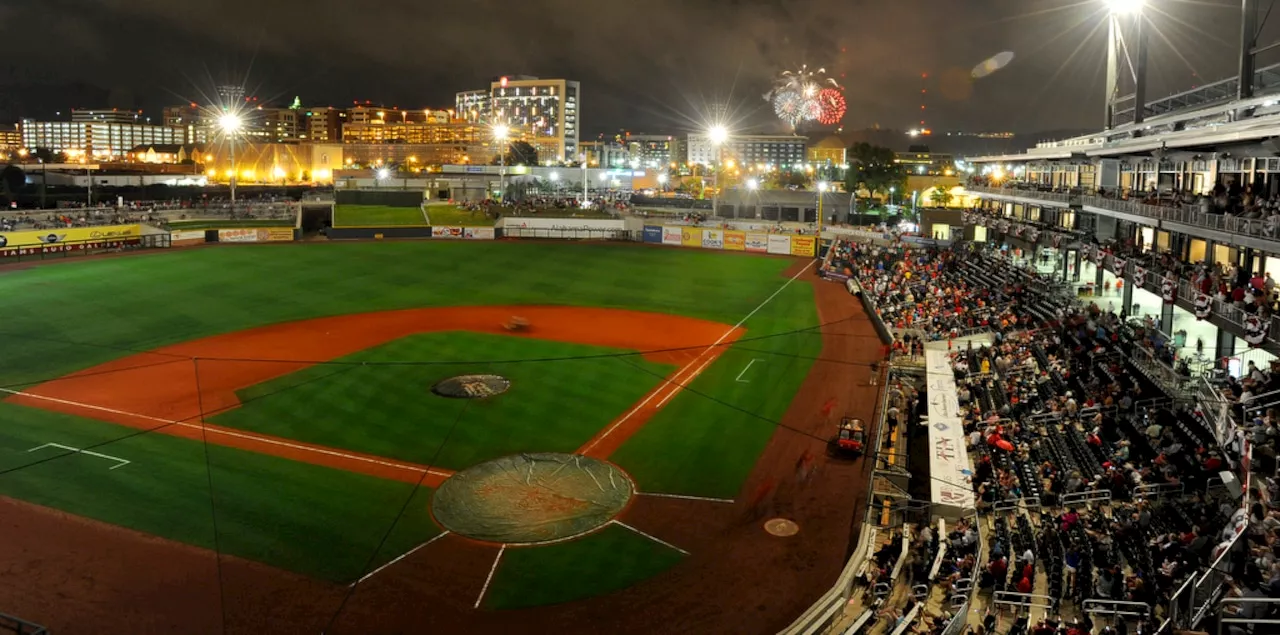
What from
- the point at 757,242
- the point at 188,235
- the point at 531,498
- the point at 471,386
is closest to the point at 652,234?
the point at 757,242

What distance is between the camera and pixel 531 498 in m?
19.4

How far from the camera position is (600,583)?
51.9 ft

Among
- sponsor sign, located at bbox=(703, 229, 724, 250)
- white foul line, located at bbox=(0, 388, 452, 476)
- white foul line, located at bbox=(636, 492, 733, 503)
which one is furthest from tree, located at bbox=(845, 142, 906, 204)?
white foul line, located at bbox=(0, 388, 452, 476)

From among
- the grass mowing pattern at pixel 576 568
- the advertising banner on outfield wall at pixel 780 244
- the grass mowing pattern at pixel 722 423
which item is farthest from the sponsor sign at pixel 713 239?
the grass mowing pattern at pixel 576 568

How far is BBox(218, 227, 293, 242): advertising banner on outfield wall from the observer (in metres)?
65.3

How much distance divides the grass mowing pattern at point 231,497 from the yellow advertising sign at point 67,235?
40.9m

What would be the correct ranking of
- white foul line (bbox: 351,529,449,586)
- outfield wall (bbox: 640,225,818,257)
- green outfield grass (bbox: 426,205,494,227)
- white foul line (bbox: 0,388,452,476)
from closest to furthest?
white foul line (bbox: 351,529,449,586), white foul line (bbox: 0,388,452,476), outfield wall (bbox: 640,225,818,257), green outfield grass (bbox: 426,205,494,227)

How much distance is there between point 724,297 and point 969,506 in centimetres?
3109

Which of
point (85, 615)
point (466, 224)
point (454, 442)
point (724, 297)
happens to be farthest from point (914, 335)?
point (466, 224)

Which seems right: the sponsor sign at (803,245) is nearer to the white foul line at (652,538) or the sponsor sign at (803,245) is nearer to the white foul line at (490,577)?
the white foul line at (652,538)

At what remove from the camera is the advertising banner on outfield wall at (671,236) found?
229 feet

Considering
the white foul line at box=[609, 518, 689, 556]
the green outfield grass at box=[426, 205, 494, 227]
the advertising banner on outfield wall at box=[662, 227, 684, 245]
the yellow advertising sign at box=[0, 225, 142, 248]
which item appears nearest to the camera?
the white foul line at box=[609, 518, 689, 556]

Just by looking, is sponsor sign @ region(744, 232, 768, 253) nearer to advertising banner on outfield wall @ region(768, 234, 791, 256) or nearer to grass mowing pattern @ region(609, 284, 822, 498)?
advertising banner on outfield wall @ region(768, 234, 791, 256)

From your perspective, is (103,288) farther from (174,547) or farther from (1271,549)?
(1271,549)
